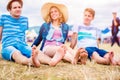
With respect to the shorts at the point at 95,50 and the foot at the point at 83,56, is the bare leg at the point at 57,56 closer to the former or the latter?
the foot at the point at 83,56

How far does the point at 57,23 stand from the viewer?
355 centimetres

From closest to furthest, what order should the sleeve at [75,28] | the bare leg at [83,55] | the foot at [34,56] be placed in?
1. the foot at [34,56]
2. the bare leg at [83,55]
3. the sleeve at [75,28]

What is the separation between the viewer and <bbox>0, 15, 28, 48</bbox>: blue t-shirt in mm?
3283

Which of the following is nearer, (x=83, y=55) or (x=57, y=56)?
(x=57, y=56)

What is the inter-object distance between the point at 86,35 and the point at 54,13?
395 millimetres

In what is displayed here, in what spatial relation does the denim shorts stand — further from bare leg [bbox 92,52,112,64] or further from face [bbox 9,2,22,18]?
bare leg [bbox 92,52,112,64]

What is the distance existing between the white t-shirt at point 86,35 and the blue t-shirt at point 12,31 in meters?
0.60

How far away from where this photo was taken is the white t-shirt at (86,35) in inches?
142

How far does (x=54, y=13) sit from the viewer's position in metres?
3.59

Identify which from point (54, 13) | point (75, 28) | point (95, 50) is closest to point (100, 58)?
point (95, 50)

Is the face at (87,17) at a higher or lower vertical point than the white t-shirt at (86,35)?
higher

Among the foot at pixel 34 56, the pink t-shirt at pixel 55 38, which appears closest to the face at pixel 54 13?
the pink t-shirt at pixel 55 38

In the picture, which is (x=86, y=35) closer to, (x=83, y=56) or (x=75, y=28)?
(x=75, y=28)

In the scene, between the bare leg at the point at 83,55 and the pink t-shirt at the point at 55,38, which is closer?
the bare leg at the point at 83,55
